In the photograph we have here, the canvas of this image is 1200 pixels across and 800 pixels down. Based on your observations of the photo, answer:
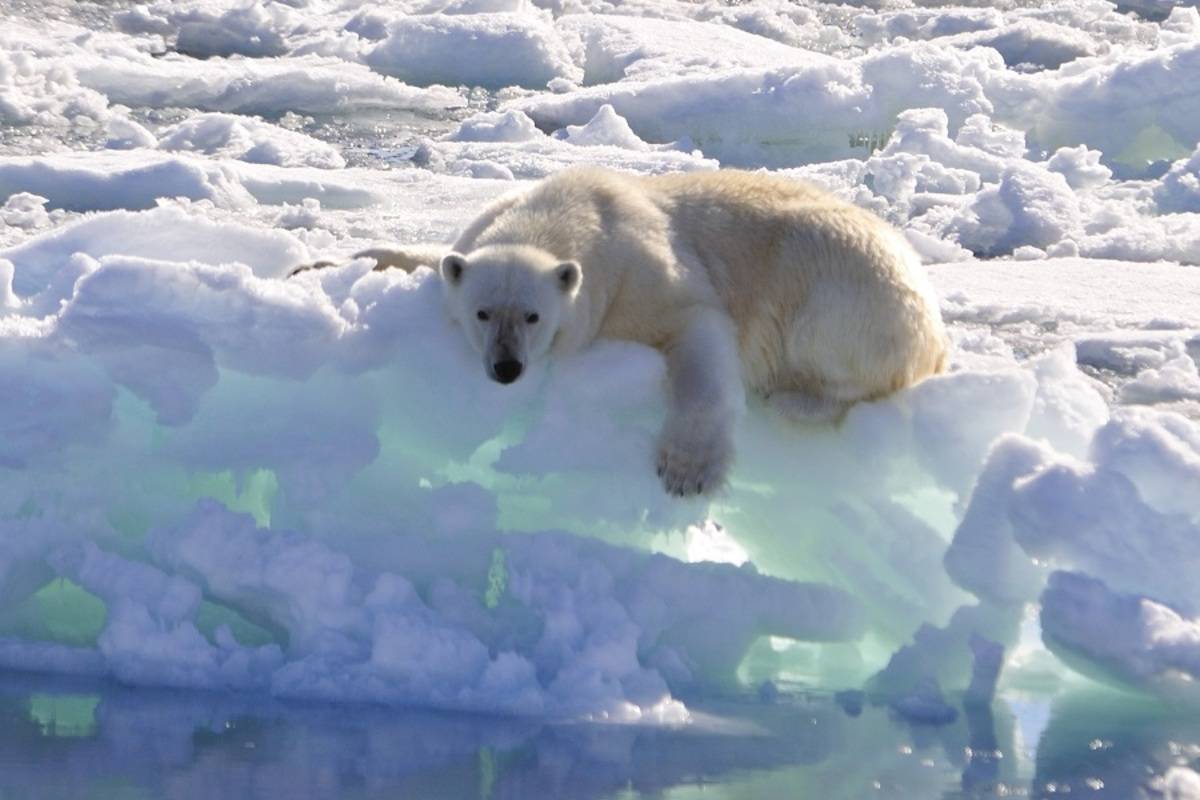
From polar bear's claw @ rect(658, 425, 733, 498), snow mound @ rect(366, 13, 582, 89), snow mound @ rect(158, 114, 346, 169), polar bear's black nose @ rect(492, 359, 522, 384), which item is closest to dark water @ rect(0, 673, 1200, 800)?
polar bear's claw @ rect(658, 425, 733, 498)

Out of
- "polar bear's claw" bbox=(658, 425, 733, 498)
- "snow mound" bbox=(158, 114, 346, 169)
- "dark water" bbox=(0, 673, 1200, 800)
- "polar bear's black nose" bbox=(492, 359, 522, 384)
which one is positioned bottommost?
"snow mound" bbox=(158, 114, 346, 169)

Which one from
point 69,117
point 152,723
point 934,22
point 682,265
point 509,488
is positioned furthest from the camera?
point 934,22

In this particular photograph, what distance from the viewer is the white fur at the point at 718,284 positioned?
367 centimetres

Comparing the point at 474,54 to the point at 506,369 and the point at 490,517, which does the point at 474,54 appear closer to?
the point at 506,369

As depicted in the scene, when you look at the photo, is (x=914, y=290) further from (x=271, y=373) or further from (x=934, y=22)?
(x=934, y=22)

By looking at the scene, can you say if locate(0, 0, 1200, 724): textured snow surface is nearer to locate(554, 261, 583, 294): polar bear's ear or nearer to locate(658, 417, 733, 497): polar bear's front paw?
locate(658, 417, 733, 497): polar bear's front paw

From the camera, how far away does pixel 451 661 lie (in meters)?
3.12

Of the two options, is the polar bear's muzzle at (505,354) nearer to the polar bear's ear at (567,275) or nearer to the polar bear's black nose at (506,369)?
the polar bear's black nose at (506,369)

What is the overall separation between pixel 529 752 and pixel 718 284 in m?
1.36

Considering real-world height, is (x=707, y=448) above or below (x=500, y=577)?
above

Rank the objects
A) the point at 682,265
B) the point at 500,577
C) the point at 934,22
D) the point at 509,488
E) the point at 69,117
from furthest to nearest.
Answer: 1. the point at 934,22
2. the point at 69,117
3. the point at 682,265
4. the point at 509,488
5. the point at 500,577

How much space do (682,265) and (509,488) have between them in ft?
2.17

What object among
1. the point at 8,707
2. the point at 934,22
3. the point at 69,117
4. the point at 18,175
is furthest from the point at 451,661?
the point at 934,22

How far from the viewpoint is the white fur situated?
12.1ft
